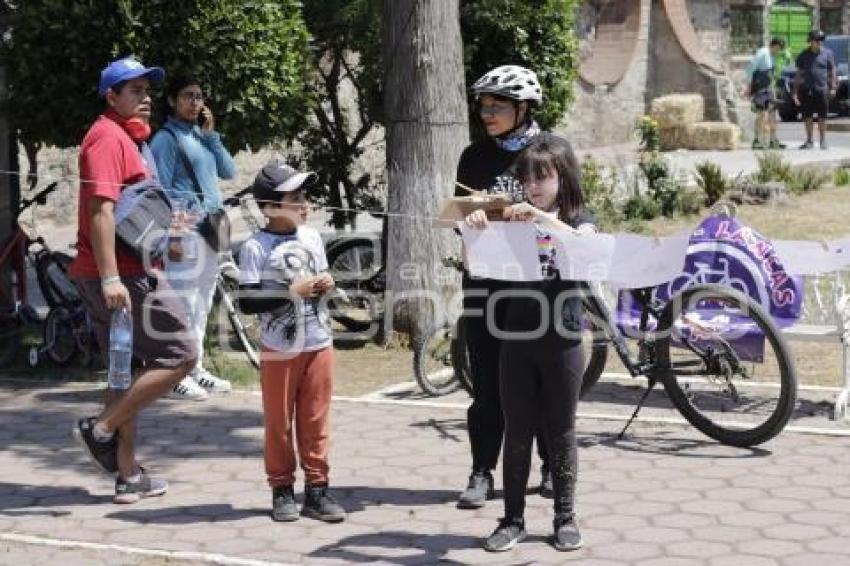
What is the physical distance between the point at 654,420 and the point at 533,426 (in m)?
2.19

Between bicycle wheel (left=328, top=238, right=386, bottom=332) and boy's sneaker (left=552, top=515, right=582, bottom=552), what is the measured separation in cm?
492

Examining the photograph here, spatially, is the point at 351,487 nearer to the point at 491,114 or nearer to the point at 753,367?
the point at 491,114

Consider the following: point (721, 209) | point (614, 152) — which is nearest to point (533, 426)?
point (721, 209)

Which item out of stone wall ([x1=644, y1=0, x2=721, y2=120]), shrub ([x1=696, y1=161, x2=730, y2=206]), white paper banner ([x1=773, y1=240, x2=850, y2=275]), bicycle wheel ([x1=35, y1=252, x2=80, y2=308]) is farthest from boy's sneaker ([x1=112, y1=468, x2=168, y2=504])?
stone wall ([x1=644, y1=0, x2=721, y2=120])

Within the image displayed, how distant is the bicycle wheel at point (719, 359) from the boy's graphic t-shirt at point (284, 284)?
6.49 ft

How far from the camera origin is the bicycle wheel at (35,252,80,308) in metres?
9.94

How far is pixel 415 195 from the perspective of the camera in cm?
988

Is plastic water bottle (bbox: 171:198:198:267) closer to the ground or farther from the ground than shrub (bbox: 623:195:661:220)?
farther from the ground

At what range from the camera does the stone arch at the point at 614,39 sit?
25.0 m

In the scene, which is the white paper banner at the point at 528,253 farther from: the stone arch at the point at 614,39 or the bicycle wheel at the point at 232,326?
the stone arch at the point at 614,39

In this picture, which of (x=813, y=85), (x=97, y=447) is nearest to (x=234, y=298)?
(x=97, y=447)

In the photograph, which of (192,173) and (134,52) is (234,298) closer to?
(192,173)

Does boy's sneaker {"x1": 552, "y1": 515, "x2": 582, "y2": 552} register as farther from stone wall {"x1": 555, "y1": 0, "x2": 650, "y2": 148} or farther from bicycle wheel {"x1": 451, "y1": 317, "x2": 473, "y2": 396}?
stone wall {"x1": 555, "y1": 0, "x2": 650, "y2": 148}

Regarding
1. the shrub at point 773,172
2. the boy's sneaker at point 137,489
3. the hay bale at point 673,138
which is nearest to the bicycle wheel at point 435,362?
the boy's sneaker at point 137,489
